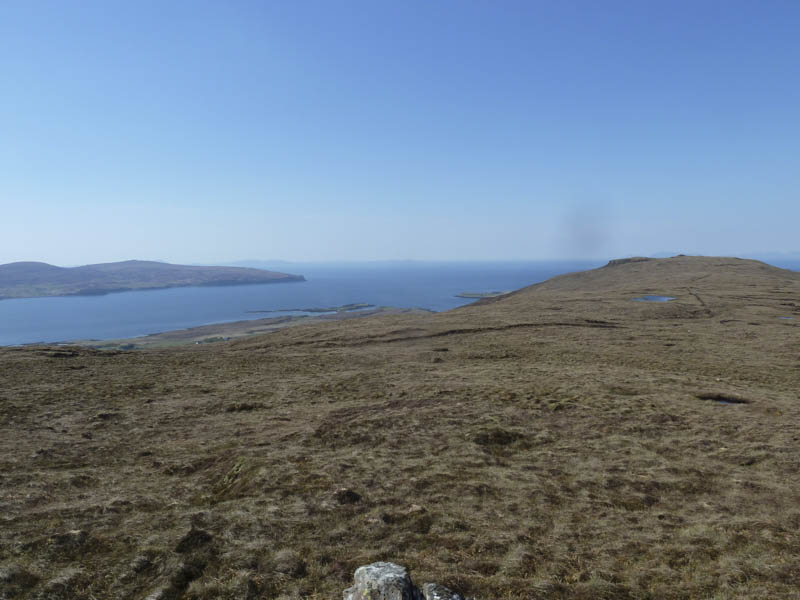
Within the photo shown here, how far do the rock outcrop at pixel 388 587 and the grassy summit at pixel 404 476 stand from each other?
1420 mm

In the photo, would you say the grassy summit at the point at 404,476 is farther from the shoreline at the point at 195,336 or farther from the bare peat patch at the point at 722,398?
the shoreline at the point at 195,336

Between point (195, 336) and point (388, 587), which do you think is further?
point (195, 336)

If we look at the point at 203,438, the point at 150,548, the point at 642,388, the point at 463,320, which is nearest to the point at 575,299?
the point at 463,320

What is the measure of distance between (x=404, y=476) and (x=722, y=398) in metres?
20.5

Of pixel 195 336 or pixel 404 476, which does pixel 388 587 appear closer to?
pixel 404 476

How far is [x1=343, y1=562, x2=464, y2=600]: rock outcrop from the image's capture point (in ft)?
22.4

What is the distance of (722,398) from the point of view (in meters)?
23.3

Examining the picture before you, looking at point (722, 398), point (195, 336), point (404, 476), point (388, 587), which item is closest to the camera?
point (388, 587)

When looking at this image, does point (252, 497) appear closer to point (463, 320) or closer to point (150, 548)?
point (150, 548)

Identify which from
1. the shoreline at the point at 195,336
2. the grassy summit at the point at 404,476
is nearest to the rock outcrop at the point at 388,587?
the grassy summit at the point at 404,476

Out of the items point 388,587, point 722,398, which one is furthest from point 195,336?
point 388,587

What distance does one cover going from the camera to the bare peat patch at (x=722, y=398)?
74.7ft

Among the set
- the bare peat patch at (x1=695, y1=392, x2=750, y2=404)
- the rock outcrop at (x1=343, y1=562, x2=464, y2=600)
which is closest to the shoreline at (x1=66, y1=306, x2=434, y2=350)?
the bare peat patch at (x1=695, y1=392, x2=750, y2=404)

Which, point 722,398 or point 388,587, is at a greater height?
point 388,587
